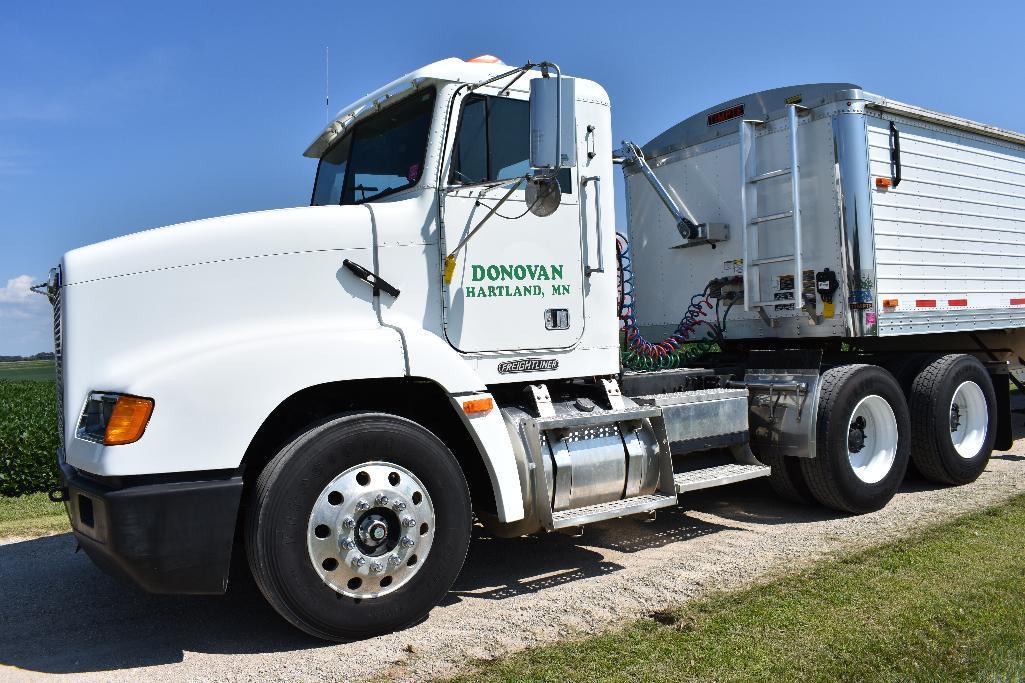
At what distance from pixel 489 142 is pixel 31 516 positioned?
20.4 feet

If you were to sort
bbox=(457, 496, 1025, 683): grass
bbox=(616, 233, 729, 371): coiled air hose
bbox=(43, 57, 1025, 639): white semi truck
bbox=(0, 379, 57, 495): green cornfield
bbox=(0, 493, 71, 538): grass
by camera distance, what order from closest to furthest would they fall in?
bbox=(457, 496, 1025, 683): grass, bbox=(43, 57, 1025, 639): white semi truck, bbox=(616, 233, 729, 371): coiled air hose, bbox=(0, 493, 71, 538): grass, bbox=(0, 379, 57, 495): green cornfield

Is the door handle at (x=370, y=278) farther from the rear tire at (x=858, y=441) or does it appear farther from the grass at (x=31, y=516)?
the grass at (x=31, y=516)

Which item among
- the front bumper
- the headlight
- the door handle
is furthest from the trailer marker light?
the headlight

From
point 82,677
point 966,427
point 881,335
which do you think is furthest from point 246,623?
point 966,427

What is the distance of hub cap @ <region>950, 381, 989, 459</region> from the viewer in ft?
25.3

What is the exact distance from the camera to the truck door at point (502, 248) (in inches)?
189

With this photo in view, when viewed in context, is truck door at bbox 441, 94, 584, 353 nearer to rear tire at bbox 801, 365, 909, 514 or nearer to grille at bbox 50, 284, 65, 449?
grille at bbox 50, 284, 65, 449

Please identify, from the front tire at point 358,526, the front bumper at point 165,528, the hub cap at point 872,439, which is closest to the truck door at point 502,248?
the front tire at point 358,526

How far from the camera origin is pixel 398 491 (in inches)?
166

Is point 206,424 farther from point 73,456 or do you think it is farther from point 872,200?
point 872,200

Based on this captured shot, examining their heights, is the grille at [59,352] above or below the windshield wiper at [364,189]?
below

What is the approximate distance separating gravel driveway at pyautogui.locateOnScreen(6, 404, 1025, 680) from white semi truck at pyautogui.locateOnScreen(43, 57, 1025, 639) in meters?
0.29

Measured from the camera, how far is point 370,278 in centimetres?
452

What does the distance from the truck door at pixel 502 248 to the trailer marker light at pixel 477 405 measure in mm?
381
